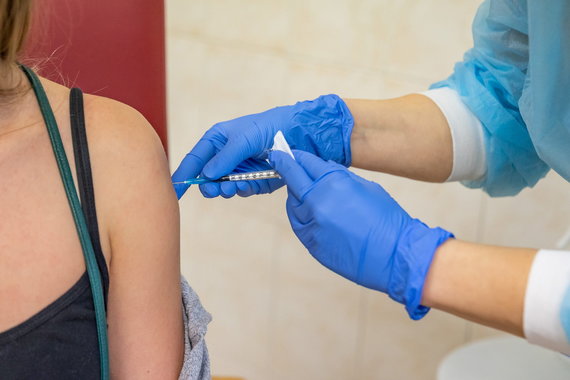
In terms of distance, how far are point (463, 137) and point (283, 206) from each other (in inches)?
39.7

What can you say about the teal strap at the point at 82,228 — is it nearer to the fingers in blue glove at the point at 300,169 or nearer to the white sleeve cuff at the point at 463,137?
the fingers in blue glove at the point at 300,169

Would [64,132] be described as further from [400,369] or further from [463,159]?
[400,369]

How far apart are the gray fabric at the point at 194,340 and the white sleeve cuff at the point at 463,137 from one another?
1.85 ft

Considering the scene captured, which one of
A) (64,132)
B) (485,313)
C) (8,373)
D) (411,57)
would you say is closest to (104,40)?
(64,132)

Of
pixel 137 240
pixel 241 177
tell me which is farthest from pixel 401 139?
pixel 137 240

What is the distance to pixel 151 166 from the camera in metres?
0.94

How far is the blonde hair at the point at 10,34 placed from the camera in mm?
825

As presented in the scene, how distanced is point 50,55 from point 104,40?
0.09m

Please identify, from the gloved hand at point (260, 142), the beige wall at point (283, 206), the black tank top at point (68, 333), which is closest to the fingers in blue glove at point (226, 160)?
the gloved hand at point (260, 142)

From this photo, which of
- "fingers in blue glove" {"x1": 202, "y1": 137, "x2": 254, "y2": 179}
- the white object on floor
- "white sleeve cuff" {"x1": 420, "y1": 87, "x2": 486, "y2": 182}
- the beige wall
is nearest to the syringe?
"fingers in blue glove" {"x1": 202, "y1": 137, "x2": 254, "y2": 179}

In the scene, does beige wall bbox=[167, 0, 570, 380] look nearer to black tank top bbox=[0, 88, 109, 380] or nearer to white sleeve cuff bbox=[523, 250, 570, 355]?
white sleeve cuff bbox=[523, 250, 570, 355]

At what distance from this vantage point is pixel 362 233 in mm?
974

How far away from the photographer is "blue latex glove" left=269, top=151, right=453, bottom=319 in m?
0.95

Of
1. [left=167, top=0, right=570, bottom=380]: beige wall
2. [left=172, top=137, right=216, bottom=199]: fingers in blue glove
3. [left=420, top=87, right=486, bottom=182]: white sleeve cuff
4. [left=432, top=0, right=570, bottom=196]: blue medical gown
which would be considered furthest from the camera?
[left=167, top=0, right=570, bottom=380]: beige wall
